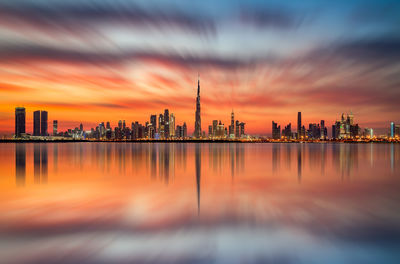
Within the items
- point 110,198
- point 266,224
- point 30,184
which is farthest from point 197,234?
point 30,184

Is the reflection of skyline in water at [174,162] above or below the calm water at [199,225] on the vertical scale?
below

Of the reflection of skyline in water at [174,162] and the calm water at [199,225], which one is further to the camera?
the reflection of skyline in water at [174,162]

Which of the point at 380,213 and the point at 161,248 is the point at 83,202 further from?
the point at 380,213

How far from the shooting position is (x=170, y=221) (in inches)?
456

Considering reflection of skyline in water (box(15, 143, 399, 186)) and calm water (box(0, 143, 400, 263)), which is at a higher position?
calm water (box(0, 143, 400, 263))

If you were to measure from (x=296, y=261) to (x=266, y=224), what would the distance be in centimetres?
326

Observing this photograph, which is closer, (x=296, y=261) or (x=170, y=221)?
(x=296, y=261)

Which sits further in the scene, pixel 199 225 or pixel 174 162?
pixel 174 162

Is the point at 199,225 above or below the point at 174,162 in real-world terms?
above

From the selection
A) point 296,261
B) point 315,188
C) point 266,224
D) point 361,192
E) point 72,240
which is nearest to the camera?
point 296,261

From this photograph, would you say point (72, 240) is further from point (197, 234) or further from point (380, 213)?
point (380, 213)

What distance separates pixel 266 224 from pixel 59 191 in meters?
14.5

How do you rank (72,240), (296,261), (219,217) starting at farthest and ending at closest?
(219,217) < (72,240) < (296,261)

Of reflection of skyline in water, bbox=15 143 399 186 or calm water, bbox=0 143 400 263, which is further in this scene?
reflection of skyline in water, bbox=15 143 399 186
